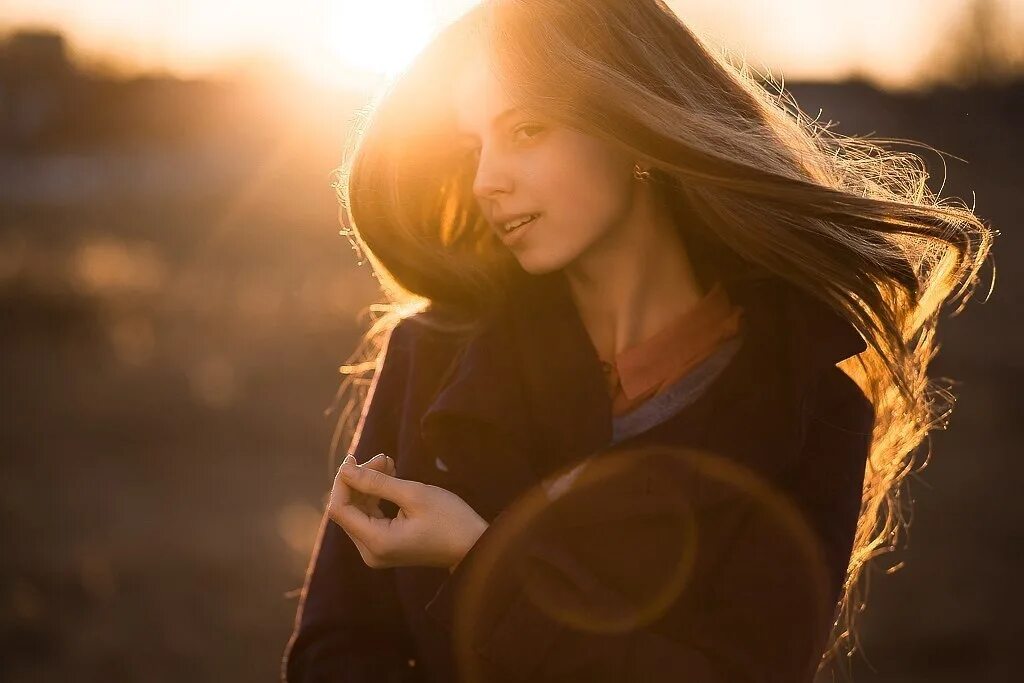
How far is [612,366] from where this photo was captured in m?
2.05

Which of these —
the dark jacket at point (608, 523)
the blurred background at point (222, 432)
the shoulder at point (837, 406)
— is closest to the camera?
the dark jacket at point (608, 523)

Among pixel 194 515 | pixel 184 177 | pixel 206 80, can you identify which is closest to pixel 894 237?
pixel 194 515

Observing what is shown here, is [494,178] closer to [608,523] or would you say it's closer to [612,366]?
[612,366]

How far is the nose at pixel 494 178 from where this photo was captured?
74.5 inches

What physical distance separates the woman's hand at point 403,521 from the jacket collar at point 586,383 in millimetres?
146

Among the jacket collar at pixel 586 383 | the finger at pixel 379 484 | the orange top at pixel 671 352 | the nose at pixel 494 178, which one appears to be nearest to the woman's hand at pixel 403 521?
the finger at pixel 379 484

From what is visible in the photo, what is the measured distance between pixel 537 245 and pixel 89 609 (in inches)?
167

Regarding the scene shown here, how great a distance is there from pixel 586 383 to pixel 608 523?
26 centimetres

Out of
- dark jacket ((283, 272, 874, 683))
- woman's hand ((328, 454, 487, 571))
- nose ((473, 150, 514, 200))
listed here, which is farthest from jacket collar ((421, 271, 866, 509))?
nose ((473, 150, 514, 200))

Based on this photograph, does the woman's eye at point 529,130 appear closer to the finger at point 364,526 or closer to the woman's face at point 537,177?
the woman's face at point 537,177

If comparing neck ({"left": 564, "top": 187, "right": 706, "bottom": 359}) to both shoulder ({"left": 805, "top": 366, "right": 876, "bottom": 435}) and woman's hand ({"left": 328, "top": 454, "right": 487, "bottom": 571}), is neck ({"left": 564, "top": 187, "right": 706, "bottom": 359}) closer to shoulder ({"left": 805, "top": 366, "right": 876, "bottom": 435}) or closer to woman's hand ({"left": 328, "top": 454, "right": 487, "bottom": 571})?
shoulder ({"left": 805, "top": 366, "right": 876, "bottom": 435})

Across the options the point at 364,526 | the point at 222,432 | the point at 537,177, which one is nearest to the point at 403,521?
the point at 364,526

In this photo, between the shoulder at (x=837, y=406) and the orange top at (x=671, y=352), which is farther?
the orange top at (x=671, y=352)

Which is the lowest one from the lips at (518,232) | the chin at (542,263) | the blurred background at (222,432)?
the blurred background at (222,432)
